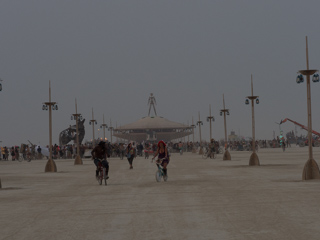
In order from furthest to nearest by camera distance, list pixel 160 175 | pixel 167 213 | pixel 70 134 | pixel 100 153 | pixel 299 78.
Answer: pixel 70 134, pixel 160 175, pixel 299 78, pixel 100 153, pixel 167 213

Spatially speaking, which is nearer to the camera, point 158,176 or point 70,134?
point 158,176

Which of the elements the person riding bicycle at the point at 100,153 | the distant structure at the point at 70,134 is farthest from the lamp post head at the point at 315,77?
the distant structure at the point at 70,134

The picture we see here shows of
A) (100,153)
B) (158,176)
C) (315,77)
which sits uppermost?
(315,77)

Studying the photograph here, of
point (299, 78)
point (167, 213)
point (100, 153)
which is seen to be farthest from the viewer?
point (299, 78)

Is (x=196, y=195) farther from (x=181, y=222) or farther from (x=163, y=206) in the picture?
(x=181, y=222)

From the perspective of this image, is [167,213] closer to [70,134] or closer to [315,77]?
[315,77]

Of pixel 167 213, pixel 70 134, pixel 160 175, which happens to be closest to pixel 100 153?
pixel 160 175

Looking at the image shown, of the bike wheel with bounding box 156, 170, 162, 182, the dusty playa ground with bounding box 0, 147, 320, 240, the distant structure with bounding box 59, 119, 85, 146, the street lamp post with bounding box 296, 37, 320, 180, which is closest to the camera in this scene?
the dusty playa ground with bounding box 0, 147, 320, 240

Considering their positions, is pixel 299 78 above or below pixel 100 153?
above

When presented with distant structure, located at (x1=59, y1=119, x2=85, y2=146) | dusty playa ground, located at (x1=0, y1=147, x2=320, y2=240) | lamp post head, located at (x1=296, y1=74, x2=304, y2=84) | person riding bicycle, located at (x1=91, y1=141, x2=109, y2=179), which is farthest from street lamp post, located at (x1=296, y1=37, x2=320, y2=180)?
distant structure, located at (x1=59, y1=119, x2=85, y2=146)

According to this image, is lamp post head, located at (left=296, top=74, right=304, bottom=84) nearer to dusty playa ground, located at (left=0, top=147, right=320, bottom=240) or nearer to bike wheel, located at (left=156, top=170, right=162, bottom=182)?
dusty playa ground, located at (left=0, top=147, right=320, bottom=240)

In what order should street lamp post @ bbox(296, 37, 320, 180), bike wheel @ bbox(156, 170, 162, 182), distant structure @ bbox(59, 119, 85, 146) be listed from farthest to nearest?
1. distant structure @ bbox(59, 119, 85, 146)
2. bike wheel @ bbox(156, 170, 162, 182)
3. street lamp post @ bbox(296, 37, 320, 180)

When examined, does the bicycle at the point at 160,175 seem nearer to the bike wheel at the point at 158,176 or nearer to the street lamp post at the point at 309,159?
the bike wheel at the point at 158,176

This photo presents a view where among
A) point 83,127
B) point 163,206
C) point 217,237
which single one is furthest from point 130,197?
point 83,127
